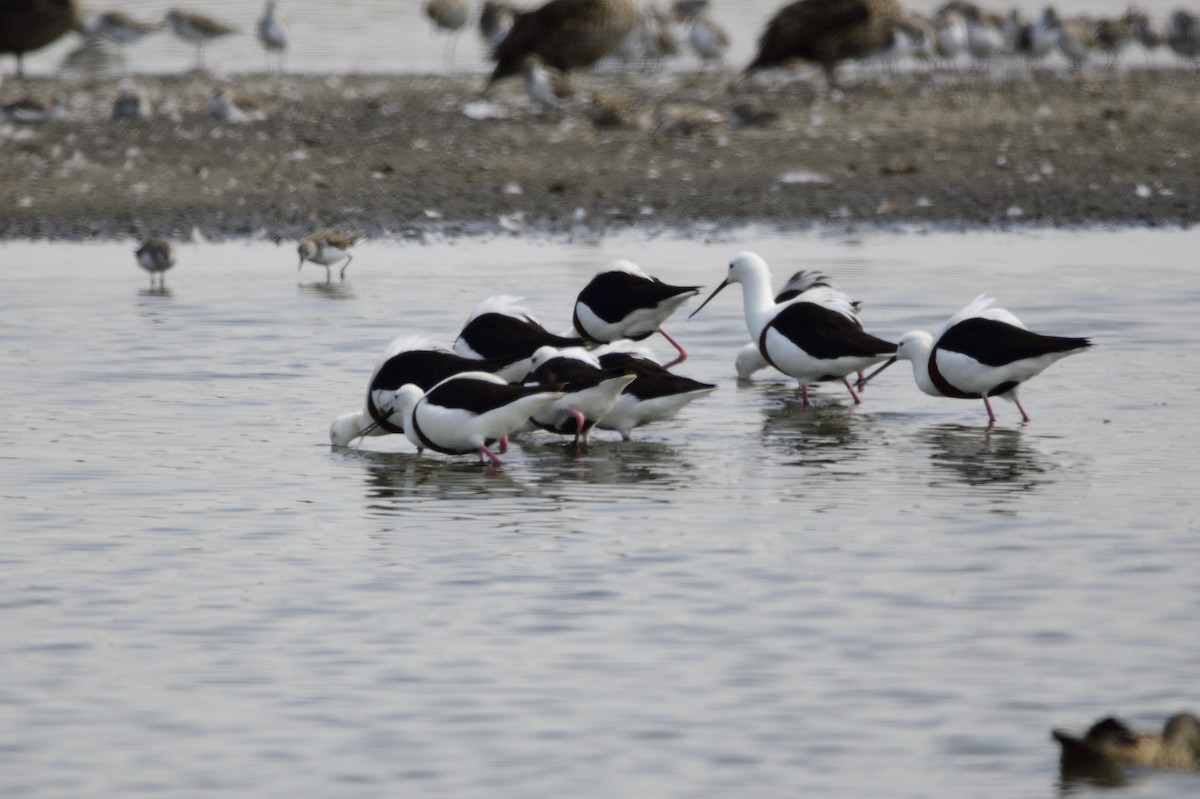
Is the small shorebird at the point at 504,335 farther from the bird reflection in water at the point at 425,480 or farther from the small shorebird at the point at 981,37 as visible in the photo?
the small shorebird at the point at 981,37

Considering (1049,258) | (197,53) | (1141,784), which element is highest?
(197,53)

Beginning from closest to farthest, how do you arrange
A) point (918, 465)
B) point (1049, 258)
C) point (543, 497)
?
point (543, 497)
point (918, 465)
point (1049, 258)

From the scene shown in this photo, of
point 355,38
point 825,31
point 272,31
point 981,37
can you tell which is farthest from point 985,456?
point 355,38

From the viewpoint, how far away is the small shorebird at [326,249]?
16438mm

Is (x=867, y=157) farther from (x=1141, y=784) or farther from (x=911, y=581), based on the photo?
(x=1141, y=784)

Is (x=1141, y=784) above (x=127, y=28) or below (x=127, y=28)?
below

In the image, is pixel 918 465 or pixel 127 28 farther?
pixel 127 28

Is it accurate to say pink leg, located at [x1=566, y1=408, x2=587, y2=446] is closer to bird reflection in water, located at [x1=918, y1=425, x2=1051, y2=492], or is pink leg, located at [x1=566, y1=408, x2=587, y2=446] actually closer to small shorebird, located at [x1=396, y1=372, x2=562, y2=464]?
small shorebird, located at [x1=396, y1=372, x2=562, y2=464]

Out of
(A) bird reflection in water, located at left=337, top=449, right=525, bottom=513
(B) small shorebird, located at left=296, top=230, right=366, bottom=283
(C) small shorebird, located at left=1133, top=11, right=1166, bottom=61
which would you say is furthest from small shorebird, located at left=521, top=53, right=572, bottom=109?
(A) bird reflection in water, located at left=337, top=449, right=525, bottom=513

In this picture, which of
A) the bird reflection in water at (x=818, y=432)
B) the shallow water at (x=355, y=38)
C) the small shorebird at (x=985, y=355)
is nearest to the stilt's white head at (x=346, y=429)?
the bird reflection in water at (x=818, y=432)

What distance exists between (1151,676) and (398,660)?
95.6 inches

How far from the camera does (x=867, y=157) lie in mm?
20766

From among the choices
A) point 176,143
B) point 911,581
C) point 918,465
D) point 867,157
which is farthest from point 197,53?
point 911,581

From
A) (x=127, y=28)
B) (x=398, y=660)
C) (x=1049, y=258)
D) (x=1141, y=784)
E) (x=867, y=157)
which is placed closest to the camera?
(x=1141, y=784)
